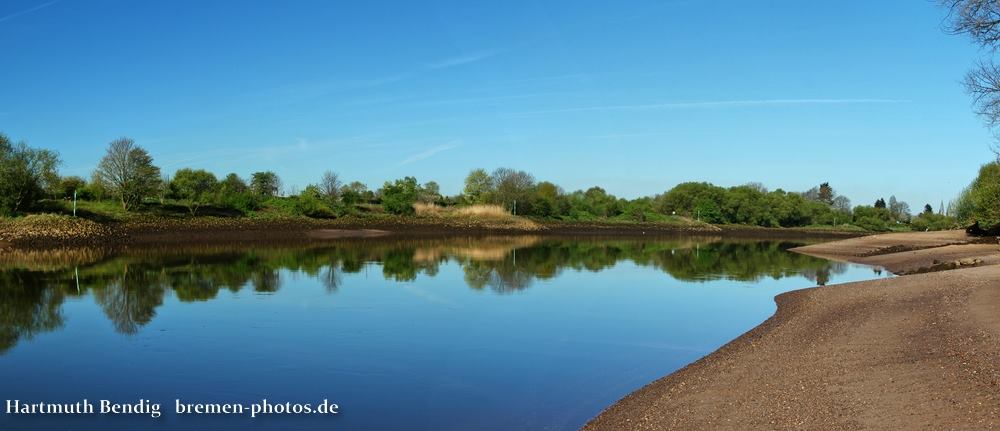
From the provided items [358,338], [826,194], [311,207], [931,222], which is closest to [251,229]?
[311,207]

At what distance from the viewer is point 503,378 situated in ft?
40.3

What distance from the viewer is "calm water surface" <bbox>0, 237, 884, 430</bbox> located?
10602 mm

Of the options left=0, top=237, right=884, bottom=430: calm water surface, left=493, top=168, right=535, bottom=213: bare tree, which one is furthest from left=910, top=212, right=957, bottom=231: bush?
left=0, top=237, right=884, bottom=430: calm water surface

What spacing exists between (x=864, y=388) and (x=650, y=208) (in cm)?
11316

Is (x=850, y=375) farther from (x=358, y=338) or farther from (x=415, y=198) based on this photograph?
(x=415, y=198)

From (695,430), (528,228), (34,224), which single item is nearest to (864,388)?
(695,430)


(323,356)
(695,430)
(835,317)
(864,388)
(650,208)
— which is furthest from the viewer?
(650,208)

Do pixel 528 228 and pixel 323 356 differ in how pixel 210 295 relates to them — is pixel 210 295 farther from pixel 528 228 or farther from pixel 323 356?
pixel 528 228

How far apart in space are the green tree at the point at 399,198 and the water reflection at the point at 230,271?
28.3 meters

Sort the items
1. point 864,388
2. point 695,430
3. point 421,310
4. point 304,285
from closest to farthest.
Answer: point 695,430 → point 864,388 → point 421,310 → point 304,285

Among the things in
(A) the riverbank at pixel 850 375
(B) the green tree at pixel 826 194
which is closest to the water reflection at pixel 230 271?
(A) the riverbank at pixel 850 375

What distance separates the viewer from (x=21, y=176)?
47.6 m

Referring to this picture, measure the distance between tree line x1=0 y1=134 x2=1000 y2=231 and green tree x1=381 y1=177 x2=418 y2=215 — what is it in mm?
128

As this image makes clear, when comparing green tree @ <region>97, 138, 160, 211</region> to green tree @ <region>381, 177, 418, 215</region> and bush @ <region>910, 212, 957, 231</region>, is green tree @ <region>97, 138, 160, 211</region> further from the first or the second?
bush @ <region>910, 212, 957, 231</region>
